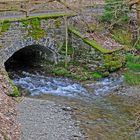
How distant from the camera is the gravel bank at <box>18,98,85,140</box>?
1465 centimetres

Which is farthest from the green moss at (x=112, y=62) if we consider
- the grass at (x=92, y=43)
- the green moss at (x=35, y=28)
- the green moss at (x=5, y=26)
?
the green moss at (x=5, y=26)

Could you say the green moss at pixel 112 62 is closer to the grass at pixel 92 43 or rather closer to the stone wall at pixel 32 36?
the grass at pixel 92 43

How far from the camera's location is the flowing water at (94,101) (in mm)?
15469

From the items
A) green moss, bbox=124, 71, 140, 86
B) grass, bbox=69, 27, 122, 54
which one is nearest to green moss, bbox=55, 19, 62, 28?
grass, bbox=69, 27, 122, 54

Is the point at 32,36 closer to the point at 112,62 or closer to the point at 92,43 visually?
the point at 92,43

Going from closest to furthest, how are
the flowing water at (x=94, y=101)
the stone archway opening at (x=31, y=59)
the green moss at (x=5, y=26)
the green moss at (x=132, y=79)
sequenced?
the flowing water at (x=94, y=101)
the green moss at (x=132, y=79)
the green moss at (x=5, y=26)
the stone archway opening at (x=31, y=59)

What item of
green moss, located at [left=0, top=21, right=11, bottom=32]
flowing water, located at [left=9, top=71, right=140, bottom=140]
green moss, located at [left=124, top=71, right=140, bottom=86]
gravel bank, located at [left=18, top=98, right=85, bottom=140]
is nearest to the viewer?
gravel bank, located at [left=18, top=98, right=85, bottom=140]

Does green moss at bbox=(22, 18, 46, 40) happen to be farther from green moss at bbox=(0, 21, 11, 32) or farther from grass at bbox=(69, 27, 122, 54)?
grass at bbox=(69, 27, 122, 54)

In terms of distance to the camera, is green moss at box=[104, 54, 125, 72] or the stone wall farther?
green moss at box=[104, 54, 125, 72]

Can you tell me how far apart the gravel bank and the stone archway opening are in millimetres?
5967

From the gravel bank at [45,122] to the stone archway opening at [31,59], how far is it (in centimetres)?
597

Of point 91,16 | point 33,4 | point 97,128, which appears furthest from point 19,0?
point 97,128

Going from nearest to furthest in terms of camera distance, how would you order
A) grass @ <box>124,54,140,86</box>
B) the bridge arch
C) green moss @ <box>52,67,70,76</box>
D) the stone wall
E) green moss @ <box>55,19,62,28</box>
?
grass @ <box>124,54,140,86</box> < the stone wall < green moss @ <box>52,67,70,76</box> < green moss @ <box>55,19,62,28</box> < the bridge arch

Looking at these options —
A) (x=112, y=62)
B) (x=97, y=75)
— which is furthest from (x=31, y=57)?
(x=112, y=62)
